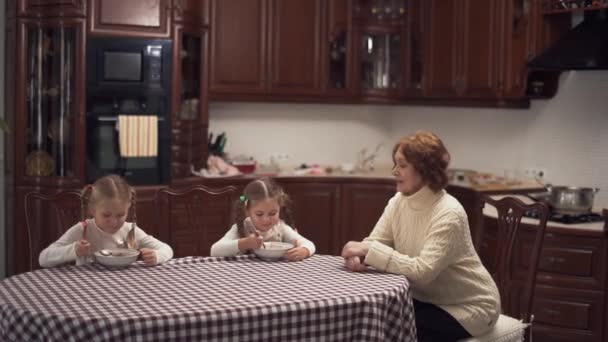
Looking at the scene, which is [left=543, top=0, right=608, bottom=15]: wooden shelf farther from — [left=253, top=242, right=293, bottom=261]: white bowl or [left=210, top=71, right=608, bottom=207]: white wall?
[left=253, top=242, right=293, bottom=261]: white bowl

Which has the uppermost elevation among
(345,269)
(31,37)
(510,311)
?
(31,37)

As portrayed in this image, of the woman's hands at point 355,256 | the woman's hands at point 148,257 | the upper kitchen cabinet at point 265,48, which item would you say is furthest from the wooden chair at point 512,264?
the upper kitchen cabinet at point 265,48

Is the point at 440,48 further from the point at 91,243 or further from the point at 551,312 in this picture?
the point at 91,243

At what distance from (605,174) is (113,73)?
9.58 ft

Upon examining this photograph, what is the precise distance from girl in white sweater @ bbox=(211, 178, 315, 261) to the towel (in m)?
1.97

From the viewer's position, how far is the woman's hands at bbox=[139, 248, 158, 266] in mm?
3078

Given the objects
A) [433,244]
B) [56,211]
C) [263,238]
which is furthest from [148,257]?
[433,244]

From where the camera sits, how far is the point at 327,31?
602 cm

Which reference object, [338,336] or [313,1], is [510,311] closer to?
[338,336]

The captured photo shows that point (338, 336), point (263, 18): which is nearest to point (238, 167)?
point (263, 18)

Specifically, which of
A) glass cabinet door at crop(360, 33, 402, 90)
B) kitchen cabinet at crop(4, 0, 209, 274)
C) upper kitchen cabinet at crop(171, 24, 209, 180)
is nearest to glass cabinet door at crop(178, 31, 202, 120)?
upper kitchen cabinet at crop(171, 24, 209, 180)

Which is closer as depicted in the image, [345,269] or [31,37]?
[345,269]

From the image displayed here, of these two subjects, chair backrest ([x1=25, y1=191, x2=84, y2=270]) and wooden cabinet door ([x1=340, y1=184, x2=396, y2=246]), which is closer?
Answer: chair backrest ([x1=25, y1=191, x2=84, y2=270])

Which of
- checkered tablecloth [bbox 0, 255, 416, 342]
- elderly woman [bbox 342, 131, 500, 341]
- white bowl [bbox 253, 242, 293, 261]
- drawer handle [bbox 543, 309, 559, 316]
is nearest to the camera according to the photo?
checkered tablecloth [bbox 0, 255, 416, 342]
